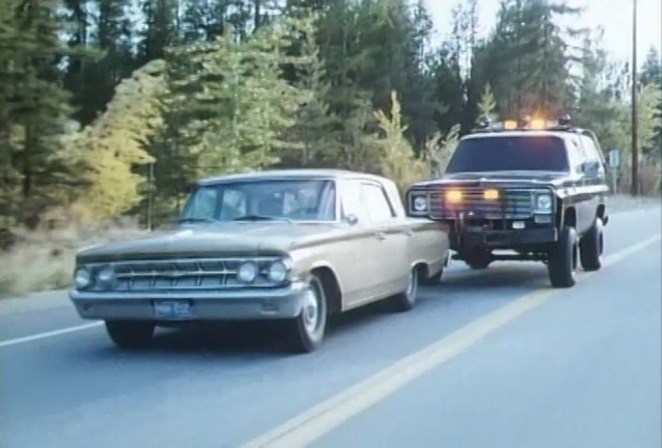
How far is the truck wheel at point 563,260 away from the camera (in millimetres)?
12548

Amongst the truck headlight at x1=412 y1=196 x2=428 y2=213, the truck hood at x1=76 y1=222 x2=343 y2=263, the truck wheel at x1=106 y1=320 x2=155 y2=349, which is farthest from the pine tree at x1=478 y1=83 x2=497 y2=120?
the truck headlight at x1=412 y1=196 x2=428 y2=213

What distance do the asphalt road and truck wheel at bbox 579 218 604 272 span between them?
2.84 m

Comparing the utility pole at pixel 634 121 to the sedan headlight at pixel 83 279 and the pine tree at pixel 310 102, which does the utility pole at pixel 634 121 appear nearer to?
the pine tree at pixel 310 102

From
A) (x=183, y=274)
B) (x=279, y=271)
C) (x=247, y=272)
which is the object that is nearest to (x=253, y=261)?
(x=247, y=272)

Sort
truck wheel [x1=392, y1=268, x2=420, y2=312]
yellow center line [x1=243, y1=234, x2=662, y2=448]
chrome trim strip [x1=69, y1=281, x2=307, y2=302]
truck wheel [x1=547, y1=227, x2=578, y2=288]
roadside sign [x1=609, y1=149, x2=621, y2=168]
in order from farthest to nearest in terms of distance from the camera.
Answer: truck wheel [x1=547, y1=227, x2=578, y2=288] < truck wheel [x1=392, y1=268, x2=420, y2=312] < roadside sign [x1=609, y1=149, x2=621, y2=168] < chrome trim strip [x1=69, y1=281, x2=307, y2=302] < yellow center line [x1=243, y1=234, x2=662, y2=448]

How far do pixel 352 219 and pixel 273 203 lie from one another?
68 centimetres

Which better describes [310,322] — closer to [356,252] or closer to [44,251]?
[356,252]

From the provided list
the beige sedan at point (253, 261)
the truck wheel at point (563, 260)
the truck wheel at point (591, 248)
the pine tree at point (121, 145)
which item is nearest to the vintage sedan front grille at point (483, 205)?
the truck wheel at point (563, 260)

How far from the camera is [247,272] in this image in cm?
796

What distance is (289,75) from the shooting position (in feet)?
21.3

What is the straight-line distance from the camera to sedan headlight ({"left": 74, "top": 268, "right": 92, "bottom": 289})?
8004mm

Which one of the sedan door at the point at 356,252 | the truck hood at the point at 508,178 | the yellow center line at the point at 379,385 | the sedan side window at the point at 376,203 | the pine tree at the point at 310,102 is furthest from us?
the truck hood at the point at 508,178

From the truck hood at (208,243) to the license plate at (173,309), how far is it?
31 cm

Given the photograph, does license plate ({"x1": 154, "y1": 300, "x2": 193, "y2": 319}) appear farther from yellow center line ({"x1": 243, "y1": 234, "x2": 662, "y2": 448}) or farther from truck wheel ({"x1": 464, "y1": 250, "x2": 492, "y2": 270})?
truck wheel ({"x1": 464, "y1": 250, "x2": 492, "y2": 270})
